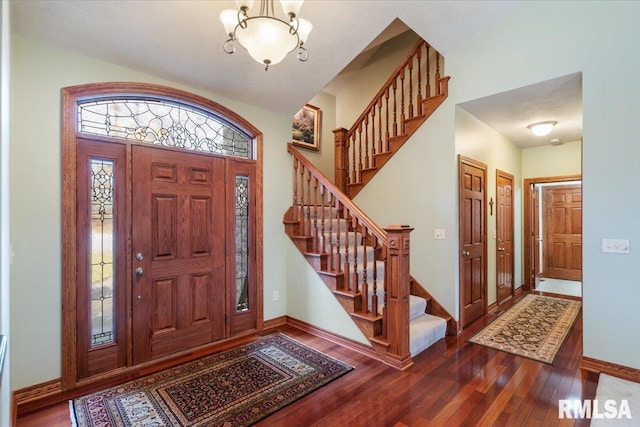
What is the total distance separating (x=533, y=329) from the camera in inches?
146

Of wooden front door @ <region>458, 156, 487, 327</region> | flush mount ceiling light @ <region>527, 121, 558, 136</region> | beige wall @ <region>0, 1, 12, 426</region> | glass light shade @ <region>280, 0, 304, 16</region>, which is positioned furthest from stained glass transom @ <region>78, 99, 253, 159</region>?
flush mount ceiling light @ <region>527, 121, 558, 136</region>

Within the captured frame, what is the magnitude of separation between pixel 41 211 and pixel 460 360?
12.4 feet

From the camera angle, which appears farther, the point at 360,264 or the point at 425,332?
the point at 360,264

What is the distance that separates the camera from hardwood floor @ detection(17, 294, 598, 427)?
2088mm

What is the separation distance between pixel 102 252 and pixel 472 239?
408 cm

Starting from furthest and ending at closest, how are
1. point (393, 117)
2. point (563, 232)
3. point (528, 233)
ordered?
point (563, 232) < point (528, 233) < point (393, 117)

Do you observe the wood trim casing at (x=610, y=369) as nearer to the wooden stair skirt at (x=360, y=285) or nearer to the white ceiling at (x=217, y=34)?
the wooden stair skirt at (x=360, y=285)

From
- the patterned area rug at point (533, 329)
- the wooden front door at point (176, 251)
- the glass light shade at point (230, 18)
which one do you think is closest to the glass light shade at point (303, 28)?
the glass light shade at point (230, 18)

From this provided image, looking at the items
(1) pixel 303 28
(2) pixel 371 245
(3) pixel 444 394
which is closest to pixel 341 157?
(2) pixel 371 245

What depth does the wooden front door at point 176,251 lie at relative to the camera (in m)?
2.87

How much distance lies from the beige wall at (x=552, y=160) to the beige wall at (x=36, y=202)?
658cm

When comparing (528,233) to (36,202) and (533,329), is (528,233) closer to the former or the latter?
(533,329)

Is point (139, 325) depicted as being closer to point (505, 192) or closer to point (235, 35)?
point (235, 35)

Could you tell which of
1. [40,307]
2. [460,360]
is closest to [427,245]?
[460,360]
